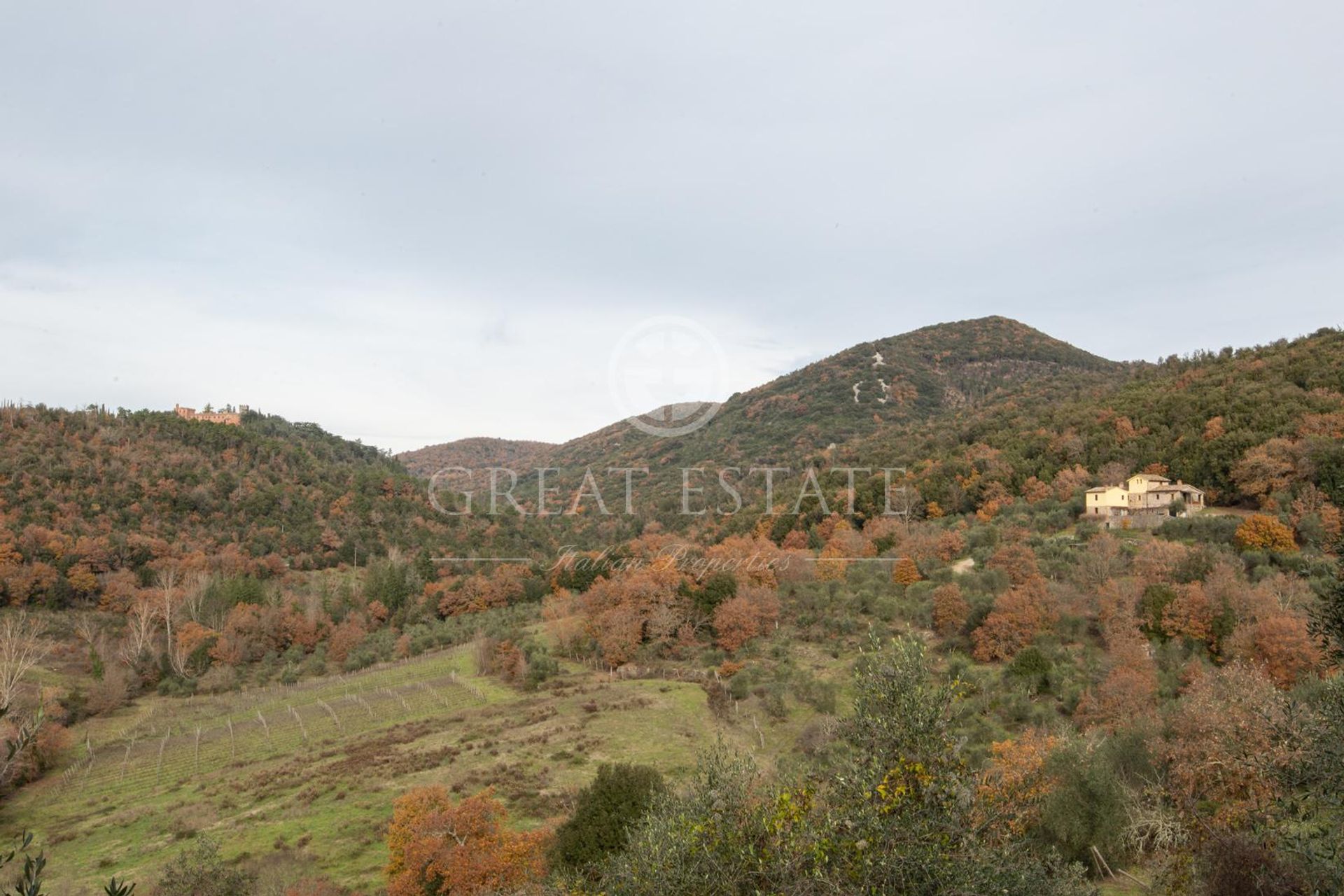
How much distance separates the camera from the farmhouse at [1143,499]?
2021 inches

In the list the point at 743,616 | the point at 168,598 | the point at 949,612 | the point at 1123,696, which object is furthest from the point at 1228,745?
the point at 168,598

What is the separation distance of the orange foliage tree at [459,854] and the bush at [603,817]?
86cm

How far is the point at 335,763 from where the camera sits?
3219cm

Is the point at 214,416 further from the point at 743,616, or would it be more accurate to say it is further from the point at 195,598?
the point at 743,616

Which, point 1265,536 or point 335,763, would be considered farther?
point 1265,536

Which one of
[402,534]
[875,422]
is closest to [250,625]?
[402,534]

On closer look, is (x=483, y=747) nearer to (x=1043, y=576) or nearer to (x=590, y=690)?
(x=590, y=690)

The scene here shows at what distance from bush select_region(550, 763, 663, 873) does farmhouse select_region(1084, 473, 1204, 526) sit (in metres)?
45.7

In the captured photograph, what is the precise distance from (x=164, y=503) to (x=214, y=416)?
2283 inches

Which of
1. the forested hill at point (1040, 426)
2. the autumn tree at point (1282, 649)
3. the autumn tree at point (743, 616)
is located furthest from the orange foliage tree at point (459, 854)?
the autumn tree at point (1282, 649)

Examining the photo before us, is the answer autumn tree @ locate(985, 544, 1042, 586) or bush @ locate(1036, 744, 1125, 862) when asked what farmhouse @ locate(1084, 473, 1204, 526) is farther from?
bush @ locate(1036, 744, 1125, 862)

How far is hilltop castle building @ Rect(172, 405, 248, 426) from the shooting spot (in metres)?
119

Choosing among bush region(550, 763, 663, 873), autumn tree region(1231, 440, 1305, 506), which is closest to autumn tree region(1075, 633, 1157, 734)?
bush region(550, 763, 663, 873)

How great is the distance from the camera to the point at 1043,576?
4062 cm
